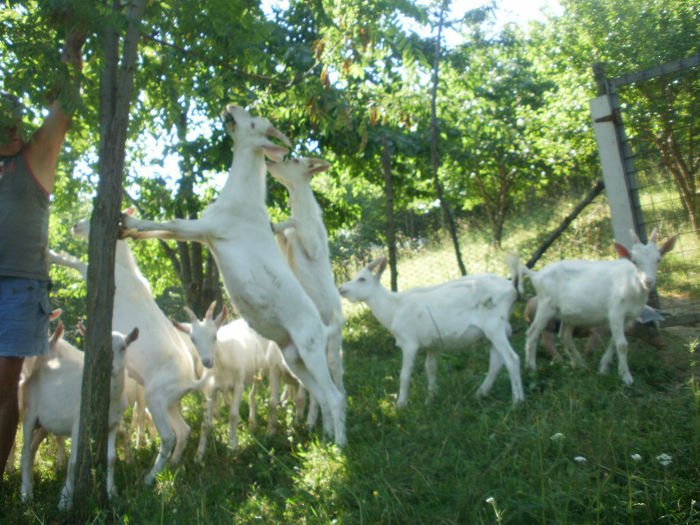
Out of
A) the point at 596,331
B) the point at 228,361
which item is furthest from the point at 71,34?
the point at 596,331

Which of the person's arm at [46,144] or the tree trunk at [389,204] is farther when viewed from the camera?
the tree trunk at [389,204]

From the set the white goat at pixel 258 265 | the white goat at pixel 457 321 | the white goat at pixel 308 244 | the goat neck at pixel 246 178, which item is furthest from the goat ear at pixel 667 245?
the goat neck at pixel 246 178

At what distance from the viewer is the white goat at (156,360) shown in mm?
4770

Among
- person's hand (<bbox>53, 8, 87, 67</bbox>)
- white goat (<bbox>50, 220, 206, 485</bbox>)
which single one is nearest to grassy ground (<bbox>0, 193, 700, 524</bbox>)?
white goat (<bbox>50, 220, 206, 485</bbox>)

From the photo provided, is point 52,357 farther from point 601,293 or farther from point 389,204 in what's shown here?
point 389,204

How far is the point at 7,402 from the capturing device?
12.7 ft

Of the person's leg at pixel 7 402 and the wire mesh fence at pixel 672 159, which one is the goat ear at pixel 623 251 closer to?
the wire mesh fence at pixel 672 159

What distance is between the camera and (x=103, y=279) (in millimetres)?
3387

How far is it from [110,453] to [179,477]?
1.63ft

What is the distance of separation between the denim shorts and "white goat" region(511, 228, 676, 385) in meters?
3.91

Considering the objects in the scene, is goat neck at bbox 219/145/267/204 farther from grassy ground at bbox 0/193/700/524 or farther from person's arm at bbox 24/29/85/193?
grassy ground at bbox 0/193/700/524

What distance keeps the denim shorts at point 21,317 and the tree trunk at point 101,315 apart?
2.42 ft

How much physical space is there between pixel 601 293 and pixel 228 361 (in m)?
3.54

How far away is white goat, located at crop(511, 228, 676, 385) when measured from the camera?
549 cm
